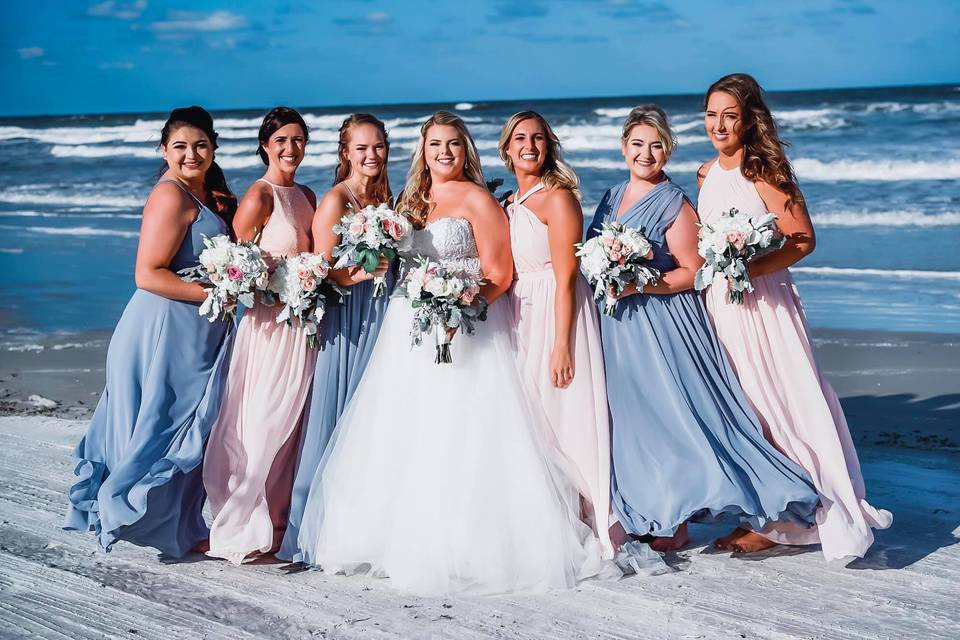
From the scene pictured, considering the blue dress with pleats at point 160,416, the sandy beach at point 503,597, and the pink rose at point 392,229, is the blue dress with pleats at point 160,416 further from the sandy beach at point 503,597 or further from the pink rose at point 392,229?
the pink rose at point 392,229

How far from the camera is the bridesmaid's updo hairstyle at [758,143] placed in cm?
510

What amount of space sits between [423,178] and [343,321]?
792mm

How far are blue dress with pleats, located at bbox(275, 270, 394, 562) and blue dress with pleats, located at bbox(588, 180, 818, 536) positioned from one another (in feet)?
3.75

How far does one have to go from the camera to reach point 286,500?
523cm

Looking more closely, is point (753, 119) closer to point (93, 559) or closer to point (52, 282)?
point (93, 559)

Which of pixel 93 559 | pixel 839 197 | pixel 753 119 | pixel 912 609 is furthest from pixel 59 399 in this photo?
pixel 839 197

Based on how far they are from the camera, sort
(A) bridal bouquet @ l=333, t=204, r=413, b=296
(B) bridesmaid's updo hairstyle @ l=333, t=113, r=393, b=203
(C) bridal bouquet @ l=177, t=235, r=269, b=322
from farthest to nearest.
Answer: (B) bridesmaid's updo hairstyle @ l=333, t=113, r=393, b=203, (C) bridal bouquet @ l=177, t=235, r=269, b=322, (A) bridal bouquet @ l=333, t=204, r=413, b=296

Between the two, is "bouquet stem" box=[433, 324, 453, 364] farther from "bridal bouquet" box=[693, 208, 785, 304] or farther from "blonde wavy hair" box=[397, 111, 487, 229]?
"bridal bouquet" box=[693, 208, 785, 304]

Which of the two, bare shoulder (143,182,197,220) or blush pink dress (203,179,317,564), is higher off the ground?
bare shoulder (143,182,197,220)

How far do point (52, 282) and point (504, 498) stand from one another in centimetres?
1062

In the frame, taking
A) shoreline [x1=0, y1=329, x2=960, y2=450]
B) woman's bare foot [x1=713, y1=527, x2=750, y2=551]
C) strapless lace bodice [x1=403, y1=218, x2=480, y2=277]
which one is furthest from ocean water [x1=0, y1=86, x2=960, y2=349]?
strapless lace bodice [x1=403, y1=218, x2=480, y2=277]

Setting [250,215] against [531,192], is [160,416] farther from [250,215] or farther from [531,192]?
[531,192]

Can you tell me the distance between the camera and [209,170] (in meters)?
5.50

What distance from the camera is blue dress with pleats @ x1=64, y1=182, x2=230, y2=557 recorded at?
4977 millimetres
